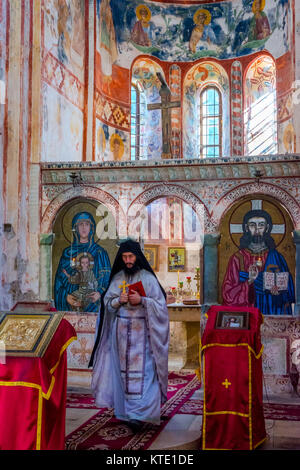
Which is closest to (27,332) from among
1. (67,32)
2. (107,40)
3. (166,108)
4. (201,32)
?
(166,108)

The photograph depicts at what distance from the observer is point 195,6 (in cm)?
1452

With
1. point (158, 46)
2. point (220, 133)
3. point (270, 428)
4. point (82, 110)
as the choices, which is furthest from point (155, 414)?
point (158, 46)

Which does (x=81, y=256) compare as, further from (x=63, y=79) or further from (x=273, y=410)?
(x=273, y=410)

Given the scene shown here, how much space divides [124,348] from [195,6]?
35.1ft

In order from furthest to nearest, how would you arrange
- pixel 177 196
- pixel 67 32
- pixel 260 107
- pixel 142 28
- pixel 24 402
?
pixel 142 28, pixel 260 107, pixel 67 32, pixel 177 196, pixel 24 402

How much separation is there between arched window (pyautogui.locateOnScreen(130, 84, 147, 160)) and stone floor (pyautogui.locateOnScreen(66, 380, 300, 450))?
27.6 feet

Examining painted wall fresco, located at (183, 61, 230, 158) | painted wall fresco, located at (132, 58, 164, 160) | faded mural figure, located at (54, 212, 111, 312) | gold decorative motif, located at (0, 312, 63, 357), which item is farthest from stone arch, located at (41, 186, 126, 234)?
gold decorative motif, located at (0, 312, 63, 357)

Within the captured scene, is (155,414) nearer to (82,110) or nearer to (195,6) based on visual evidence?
(82,110)

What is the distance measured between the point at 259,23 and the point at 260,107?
6.44ft

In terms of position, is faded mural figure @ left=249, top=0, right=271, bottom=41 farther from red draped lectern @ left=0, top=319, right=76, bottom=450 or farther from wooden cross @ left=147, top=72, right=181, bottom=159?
red draped lectern @ left=0, top=319, right=76, bottom=450

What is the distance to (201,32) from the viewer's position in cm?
1448

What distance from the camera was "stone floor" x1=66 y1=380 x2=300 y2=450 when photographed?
586 cm

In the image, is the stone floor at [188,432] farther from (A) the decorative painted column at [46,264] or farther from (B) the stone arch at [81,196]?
(B) the stone arch at [81,196]

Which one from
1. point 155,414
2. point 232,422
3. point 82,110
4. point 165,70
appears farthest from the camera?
point 165,70
